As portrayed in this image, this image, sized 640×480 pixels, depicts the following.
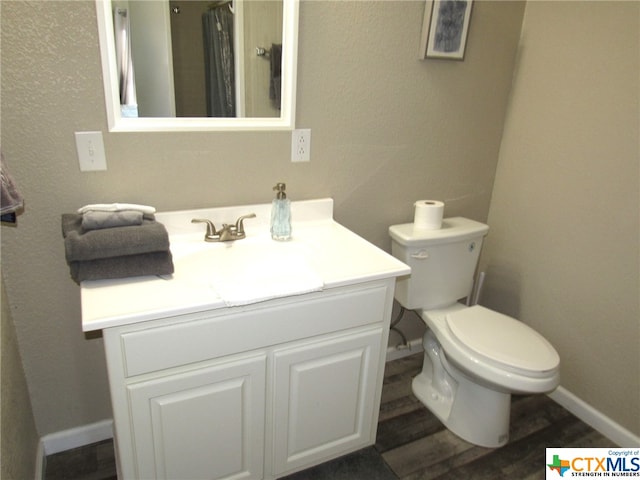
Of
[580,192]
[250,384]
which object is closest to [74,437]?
[250,384]

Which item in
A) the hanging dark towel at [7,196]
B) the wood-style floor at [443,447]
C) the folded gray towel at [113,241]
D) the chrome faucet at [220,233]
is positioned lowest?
the wood-style floor at [443,447]

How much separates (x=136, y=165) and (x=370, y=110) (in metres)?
0.90

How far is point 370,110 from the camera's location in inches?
67.4

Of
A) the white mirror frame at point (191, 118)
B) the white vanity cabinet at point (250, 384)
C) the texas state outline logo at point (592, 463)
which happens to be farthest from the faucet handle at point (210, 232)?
the texas state outline logo at point (592, 463)

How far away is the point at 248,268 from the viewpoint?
1.32 metres

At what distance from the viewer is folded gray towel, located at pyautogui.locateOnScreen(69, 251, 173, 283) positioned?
3.68 ft

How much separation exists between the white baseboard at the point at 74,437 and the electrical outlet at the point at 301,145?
1241 millimetres

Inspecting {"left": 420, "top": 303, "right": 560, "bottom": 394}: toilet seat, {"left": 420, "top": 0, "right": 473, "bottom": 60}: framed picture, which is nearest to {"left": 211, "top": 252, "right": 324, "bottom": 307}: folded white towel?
{"left": 420, "top": 303, "right": 560, "bottom": 394}: toilet seat

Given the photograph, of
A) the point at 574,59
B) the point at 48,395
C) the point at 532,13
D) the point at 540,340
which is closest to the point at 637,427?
the point at 540,340

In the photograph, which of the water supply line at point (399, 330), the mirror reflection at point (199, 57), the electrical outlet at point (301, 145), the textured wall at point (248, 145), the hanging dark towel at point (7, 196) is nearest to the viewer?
the hanging dark towel at point (7, 196)

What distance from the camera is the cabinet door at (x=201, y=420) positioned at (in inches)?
44.9

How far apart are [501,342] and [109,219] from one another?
4.64ft

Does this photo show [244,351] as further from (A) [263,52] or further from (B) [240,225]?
(A) [263,52]

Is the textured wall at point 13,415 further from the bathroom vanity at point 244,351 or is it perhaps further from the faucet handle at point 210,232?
the faucet handle at point 210,232
